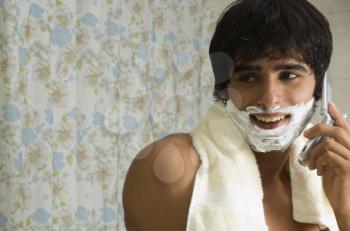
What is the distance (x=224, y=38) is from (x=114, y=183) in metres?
1.14

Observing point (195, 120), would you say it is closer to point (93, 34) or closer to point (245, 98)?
point (93, 34)

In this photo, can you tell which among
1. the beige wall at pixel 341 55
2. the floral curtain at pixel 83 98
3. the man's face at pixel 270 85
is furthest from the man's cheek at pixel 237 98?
the beige wall at pixel 341 55

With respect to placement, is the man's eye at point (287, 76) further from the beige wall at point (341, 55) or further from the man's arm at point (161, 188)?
the beige wall at point (341, 55)

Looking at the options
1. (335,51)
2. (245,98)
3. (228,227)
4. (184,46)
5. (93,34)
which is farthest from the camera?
(184,46)

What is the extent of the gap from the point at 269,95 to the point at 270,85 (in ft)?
0.06

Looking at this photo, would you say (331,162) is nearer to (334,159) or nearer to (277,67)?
(334,159)

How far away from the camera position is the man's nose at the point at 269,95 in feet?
2.45

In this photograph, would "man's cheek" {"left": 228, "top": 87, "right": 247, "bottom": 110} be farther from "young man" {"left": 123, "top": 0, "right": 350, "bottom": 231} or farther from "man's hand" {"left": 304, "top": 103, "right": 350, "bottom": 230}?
"man's hand" {"left": 304, "top": 103, "right": 350, "bottom": 230}

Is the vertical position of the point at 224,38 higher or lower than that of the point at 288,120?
higher

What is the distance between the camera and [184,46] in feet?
6.81

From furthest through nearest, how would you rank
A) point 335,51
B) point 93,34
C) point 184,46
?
1. point 184,46
2. point 335,51
3. point 93,34

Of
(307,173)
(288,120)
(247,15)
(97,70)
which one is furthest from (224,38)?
(97,70)

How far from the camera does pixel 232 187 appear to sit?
725mm

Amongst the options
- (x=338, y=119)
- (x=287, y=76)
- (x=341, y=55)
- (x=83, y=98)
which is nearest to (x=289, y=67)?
(x=287, y=76)
